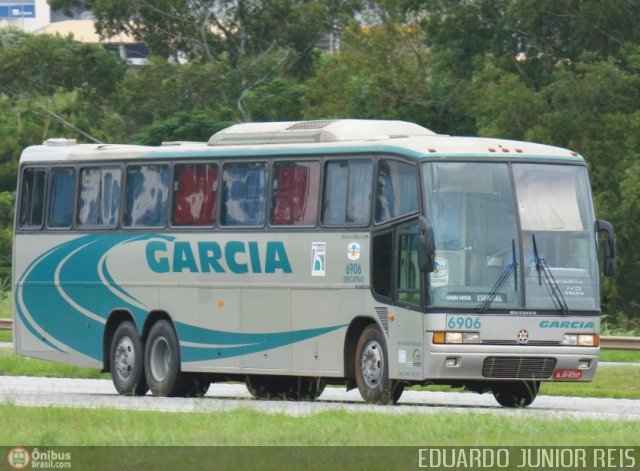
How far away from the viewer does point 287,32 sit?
5941 centimetres

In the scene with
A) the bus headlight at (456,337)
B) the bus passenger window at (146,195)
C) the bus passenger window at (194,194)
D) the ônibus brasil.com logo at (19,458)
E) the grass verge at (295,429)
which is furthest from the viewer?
the bus passenger window at (146,195)

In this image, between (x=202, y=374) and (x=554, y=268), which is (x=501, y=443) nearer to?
(x=554, y=268)

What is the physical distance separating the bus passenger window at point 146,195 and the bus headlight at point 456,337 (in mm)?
5101

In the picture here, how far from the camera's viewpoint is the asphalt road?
55.6 feet

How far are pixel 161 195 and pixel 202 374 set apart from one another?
233 centimetres

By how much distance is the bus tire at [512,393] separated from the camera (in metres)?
20.0

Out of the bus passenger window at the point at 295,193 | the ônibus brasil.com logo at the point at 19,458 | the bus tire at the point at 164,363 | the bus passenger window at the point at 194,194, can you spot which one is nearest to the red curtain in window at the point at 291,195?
the bus passenger window at the point at 295,193

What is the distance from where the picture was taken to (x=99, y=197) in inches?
912

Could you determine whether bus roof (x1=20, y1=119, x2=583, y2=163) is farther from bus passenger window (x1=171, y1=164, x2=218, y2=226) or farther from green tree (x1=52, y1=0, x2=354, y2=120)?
green tree (x1=52, y1=0, x2=354, y2=120)

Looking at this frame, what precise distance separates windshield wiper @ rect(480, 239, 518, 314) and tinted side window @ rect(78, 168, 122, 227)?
20.3 ft

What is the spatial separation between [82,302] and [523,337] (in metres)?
7.12

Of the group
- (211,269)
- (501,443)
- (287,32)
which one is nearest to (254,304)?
(211,269)

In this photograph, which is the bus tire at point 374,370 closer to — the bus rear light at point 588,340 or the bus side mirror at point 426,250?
the bus side mirror at point 426,250

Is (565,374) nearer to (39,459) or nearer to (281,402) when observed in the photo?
(281,402)
